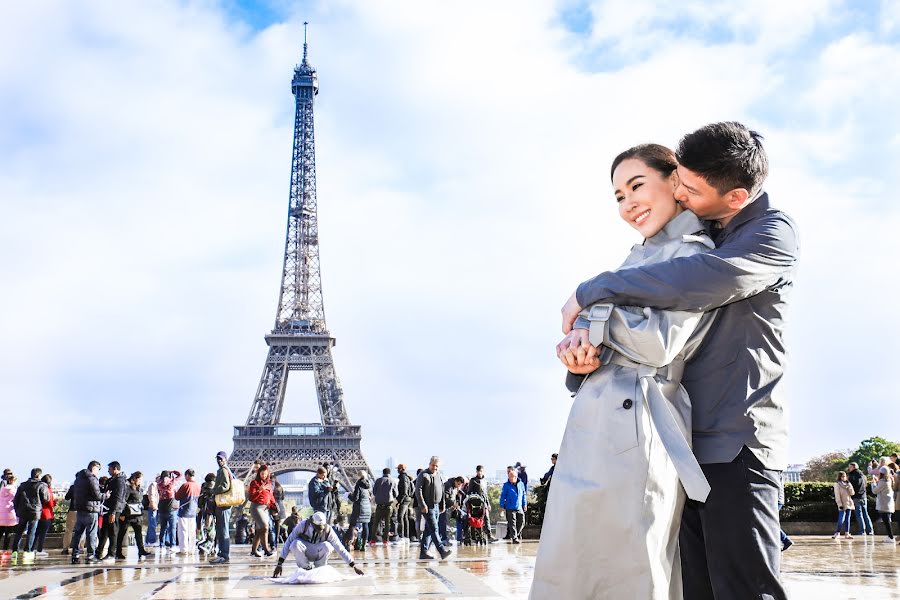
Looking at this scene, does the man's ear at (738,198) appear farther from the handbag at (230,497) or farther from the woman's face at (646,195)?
the handbag at (230,497)

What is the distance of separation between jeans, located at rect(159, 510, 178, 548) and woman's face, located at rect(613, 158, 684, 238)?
54.1 ft

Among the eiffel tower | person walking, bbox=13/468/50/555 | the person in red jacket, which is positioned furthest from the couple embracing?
the eiffel tower

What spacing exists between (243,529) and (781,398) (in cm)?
2209

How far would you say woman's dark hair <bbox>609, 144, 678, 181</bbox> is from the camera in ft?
8.52

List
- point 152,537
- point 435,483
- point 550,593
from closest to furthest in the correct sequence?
point 550,593 → point 435,483 → point 152,537

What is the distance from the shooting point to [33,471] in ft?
51.1

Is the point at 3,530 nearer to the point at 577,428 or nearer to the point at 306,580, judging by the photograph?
the point at 306,580

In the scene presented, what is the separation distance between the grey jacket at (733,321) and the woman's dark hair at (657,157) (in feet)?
0.93

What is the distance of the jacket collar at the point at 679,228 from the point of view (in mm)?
2537

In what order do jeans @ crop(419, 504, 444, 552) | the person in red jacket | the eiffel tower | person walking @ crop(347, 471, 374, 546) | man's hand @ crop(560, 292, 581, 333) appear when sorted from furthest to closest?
1. the eiffel tower
2. person walking @ crop(347, 471, 374, 546)
3. the person in red jacket
4. jeans @ crop(419, 504, 444, 552)
5. man's hand @ crop(560, 292, 581, 333)

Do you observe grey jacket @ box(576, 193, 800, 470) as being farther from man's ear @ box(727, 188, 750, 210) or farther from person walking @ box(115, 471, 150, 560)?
person walking @ box(115, 471, 150, 560)

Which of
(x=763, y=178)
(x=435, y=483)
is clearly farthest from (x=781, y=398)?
(x=435, y=483)

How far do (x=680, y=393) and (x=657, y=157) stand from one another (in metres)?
0.72

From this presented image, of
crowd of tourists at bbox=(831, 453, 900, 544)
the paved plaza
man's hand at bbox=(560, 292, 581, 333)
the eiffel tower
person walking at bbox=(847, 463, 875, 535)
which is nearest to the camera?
man's hand at bbox=(560, 292, 581, 333)
